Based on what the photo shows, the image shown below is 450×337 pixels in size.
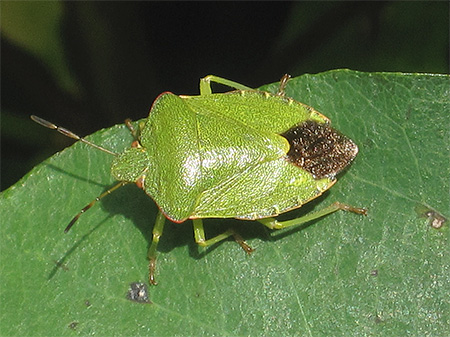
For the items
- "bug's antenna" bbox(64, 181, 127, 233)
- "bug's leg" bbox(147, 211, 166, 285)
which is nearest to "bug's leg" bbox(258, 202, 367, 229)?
"bug's leg" bbox(147, 211, 166, 285)

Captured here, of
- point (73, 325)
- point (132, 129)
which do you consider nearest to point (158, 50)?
point (132, 129)

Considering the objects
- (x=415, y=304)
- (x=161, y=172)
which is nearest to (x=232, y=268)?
(x=161, y=172)

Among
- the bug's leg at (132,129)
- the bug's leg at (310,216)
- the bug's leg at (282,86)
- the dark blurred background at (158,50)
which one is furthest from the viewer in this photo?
the dark blurred background at (158,50)

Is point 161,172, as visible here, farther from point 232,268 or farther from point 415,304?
point 415,304

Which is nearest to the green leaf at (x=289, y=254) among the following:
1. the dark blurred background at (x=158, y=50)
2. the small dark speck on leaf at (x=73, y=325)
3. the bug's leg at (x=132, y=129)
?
the small dark speck on leaf at (x=73, y=325)

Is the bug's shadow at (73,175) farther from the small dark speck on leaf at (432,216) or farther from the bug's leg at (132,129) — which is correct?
the small dark speck on leaf at (432,216)

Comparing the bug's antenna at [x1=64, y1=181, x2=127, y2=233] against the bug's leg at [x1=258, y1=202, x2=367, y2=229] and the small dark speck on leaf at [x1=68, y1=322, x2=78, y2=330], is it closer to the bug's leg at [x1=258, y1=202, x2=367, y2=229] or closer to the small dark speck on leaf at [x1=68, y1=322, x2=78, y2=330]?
the small dark speck on leaf at [x1=68, y1=322, x2=78, y2=330]

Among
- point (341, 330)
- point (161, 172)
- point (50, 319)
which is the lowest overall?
point (341, 330)
